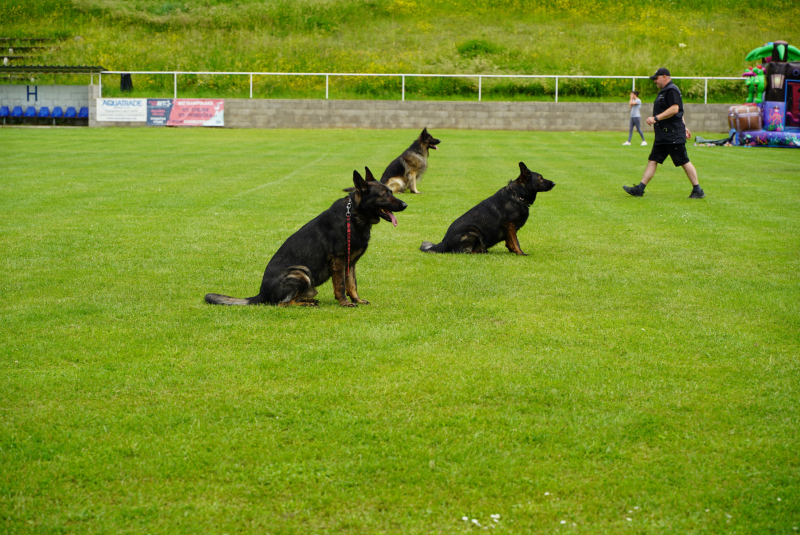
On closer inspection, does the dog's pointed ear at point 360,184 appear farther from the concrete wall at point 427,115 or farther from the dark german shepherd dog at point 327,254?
the concrete wall at point 427,115

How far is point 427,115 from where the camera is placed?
123 feet

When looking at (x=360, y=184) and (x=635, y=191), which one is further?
(x=635, y=191)

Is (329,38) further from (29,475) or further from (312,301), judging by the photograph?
(29,475)

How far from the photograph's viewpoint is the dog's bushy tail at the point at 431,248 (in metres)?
9.73

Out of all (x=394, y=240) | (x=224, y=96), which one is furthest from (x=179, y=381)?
(x=224, y=96)

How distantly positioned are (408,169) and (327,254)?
30.9 feet

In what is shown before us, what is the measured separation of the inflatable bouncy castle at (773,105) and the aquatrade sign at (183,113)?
916 inches

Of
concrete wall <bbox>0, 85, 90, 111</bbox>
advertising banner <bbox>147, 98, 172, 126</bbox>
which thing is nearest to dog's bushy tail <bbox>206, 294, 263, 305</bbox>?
advertising banner <bbox>147, 98, 172, 126</bbox>

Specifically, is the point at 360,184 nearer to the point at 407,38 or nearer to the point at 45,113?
the point at 45,113

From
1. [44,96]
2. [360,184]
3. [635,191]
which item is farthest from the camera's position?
[44,96]

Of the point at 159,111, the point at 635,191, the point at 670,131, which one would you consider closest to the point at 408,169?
the point at 635,191

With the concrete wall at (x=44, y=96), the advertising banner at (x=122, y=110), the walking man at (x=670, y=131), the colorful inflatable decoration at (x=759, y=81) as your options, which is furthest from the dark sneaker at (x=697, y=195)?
the concrete wall at (x=44, y=96)

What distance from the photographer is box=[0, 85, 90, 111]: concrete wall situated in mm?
40219

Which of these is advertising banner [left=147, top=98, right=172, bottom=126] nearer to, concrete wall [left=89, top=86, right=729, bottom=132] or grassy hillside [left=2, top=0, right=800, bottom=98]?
concrete wall [left=89, top=86, right=729, bottom=132]
